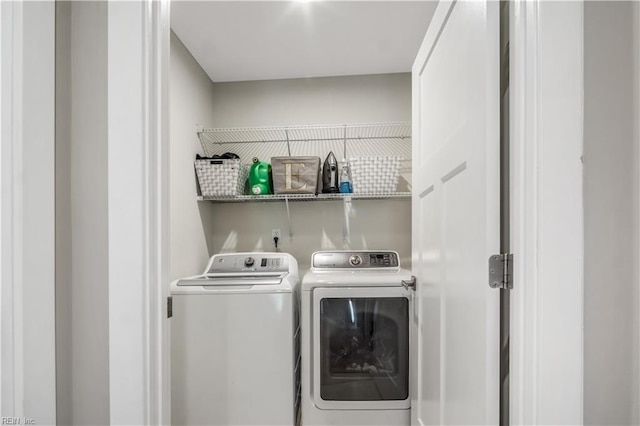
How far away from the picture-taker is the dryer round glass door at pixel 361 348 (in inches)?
67.0

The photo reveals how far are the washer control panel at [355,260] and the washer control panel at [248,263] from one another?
0.25 m

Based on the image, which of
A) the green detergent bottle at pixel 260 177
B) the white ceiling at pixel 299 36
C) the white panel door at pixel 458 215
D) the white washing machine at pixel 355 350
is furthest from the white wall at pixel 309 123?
the white panel door at pixel 458 215

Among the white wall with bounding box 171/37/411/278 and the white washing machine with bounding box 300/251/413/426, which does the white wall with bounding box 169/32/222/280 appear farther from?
the white washing machine with bounding box 300/251/413/426

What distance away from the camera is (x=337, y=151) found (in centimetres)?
245

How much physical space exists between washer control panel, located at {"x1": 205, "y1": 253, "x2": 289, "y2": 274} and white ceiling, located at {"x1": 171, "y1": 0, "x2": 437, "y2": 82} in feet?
4.70

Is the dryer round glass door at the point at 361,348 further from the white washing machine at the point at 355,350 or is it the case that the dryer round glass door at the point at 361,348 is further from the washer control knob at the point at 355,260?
the washer control knob at the point at 355,260

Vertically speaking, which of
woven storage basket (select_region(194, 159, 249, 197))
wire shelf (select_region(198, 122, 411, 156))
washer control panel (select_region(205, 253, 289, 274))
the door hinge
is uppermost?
wire shelf (select_region(198, 122, 411, 156))

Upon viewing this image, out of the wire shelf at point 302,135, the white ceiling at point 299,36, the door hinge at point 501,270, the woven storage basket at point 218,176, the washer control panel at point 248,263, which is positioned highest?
the white ceiling at point 299,36
